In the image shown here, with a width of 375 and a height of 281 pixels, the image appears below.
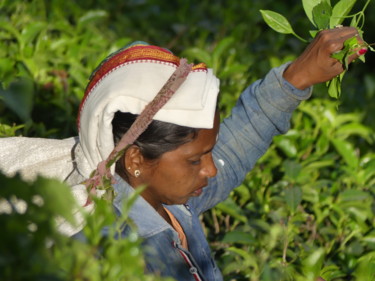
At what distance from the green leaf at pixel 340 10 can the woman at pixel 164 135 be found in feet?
0.14

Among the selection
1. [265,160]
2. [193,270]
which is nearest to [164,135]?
[193,270]

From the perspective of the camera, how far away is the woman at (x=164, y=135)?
1.92 m

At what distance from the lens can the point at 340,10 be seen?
6.95ft

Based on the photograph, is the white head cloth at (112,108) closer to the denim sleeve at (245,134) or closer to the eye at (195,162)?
the eye at (195,162)

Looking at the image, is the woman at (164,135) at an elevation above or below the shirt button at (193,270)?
above

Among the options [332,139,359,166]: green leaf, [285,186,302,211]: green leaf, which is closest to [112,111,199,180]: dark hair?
[285,186,302,211]: green leaf

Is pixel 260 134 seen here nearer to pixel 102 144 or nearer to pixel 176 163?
pixel 176 163

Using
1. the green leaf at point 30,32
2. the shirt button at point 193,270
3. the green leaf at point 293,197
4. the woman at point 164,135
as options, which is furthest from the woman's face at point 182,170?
the green leaf at point 30,32

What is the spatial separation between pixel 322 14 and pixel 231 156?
528 mm

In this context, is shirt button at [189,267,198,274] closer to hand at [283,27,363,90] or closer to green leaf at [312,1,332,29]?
Answer: hand at [283,27,363,90]

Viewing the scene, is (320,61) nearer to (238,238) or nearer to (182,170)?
(182,170)

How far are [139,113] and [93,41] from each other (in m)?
1.75

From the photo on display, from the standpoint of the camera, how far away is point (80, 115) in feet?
6.65

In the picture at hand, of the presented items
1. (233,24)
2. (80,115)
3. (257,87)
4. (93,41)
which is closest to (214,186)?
(257,87)
